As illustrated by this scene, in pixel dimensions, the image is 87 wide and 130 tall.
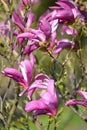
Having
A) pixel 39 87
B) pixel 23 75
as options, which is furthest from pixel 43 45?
pixel 39 87

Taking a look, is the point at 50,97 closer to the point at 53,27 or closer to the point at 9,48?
the point at 53,27

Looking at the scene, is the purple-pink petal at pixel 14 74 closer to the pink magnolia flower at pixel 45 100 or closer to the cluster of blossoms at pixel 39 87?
the cluster of blossoms at pixel 39 87

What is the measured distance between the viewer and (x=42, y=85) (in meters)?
2.28

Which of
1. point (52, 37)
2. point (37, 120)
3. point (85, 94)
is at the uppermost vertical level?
point (52, 37)

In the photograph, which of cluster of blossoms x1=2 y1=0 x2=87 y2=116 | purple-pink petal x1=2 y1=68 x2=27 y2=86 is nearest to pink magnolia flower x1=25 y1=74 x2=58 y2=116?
cluster of blossoms x1=2 y1=0 x2=87 y2=116

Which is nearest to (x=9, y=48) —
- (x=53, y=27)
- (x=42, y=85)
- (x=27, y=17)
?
(x=27, y=17)

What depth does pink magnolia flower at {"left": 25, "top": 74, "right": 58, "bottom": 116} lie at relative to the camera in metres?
2.18

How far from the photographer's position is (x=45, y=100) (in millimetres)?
2193

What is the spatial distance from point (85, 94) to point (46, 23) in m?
0.47

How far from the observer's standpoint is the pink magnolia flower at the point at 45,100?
218cm

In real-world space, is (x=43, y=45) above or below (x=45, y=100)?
above

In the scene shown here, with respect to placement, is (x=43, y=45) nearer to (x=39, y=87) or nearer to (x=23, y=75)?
(x=23, y=75)

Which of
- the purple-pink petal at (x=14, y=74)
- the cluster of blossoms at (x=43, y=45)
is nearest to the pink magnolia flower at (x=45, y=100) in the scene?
the cluster of blossoms at (x=43, y=45)

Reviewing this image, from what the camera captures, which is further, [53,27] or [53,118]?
[53,27]
